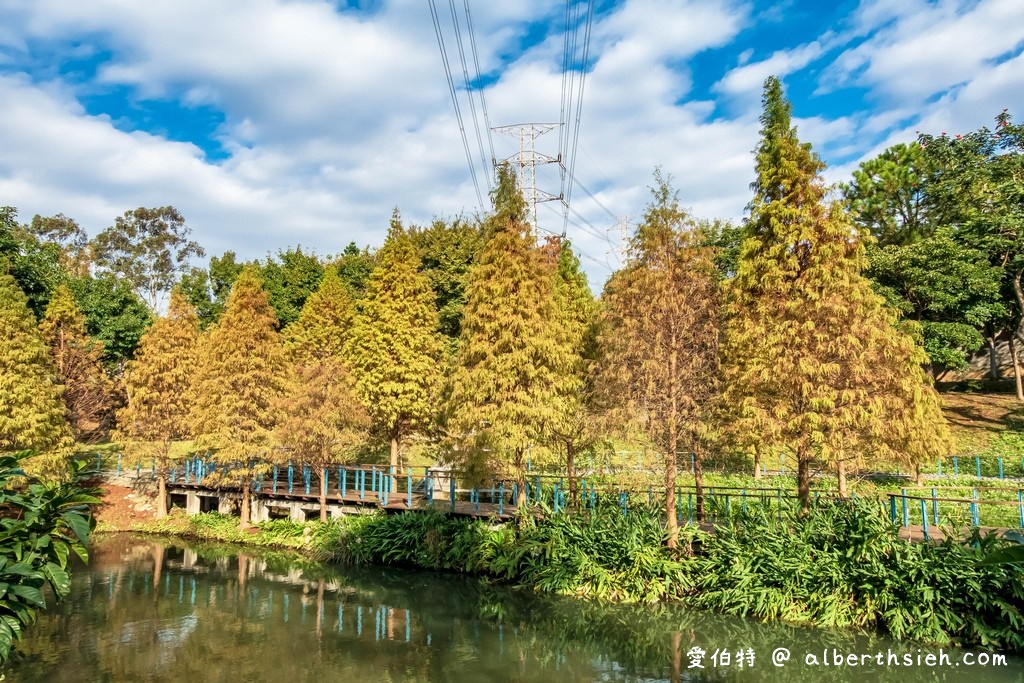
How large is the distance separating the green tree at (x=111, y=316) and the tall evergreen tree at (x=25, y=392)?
1665 centimetres

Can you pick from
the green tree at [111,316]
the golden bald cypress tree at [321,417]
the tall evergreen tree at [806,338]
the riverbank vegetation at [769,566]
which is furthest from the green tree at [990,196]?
the green tree at [111,316]

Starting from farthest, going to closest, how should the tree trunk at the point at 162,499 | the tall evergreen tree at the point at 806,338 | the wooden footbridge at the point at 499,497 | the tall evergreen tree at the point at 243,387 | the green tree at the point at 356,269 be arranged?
the green tree at the point at 356,269 < the tree trunk at the point at 162,499 < the tall evergreen tree at the point at 243,387 < the wooden footbridge at the point at 499,497 < the tall evergreen tree at the point at 806,338

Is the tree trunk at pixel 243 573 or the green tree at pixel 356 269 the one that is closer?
the tree trunk at pixel 243 573

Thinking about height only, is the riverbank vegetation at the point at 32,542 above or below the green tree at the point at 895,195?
below

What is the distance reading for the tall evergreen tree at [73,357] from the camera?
94.6 feet

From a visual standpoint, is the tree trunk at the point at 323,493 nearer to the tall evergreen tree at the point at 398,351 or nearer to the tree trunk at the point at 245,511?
the tall evergreen tree at the point at 398,351

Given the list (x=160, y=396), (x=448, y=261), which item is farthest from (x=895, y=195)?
(x=160, y=396)

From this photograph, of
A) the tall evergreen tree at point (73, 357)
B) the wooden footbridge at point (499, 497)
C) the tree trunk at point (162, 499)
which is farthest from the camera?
the tall evergreen tree at point (73, 357)

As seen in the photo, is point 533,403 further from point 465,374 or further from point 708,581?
point 708,581

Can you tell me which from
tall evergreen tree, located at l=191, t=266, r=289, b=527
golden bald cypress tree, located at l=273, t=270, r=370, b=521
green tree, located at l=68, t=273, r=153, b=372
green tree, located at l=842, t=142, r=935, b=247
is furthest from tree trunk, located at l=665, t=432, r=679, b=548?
green tree, located at l=68, t=273, r=153, b=372

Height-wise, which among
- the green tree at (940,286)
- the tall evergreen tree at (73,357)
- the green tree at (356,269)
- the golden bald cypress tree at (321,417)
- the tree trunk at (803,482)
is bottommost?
the tree trunk at (803,482)

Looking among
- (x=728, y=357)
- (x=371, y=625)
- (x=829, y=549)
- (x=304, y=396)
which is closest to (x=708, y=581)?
(x=829, y=549)

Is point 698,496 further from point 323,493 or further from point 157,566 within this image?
point 157,566

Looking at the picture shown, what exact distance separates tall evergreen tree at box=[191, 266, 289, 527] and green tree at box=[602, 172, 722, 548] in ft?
43.5
